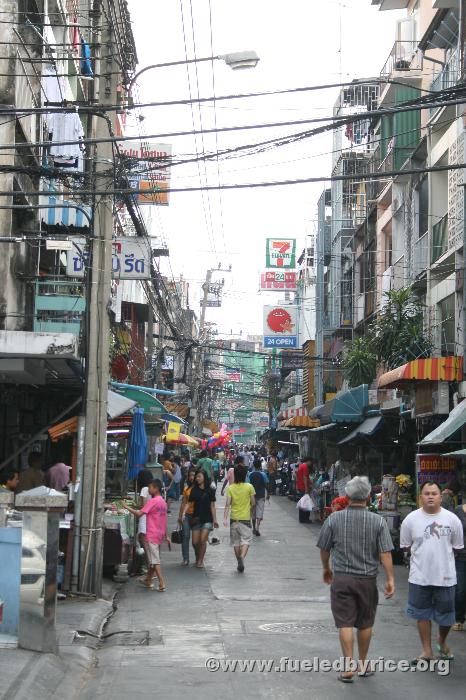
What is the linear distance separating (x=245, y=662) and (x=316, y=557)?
34.3ft

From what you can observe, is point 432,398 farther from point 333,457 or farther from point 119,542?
point 333,457

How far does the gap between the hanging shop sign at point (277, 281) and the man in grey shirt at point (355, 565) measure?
48335 millimetres

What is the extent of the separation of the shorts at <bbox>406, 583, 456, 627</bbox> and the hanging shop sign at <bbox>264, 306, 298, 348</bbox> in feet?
151

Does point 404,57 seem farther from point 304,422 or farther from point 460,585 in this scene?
point 460,585

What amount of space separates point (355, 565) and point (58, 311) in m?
13.6

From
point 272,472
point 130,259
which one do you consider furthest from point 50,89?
point 272,472

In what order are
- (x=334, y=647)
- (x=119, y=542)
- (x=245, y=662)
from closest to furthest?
(x=245, y=662), (x=334, y=647), (x=119, y=542)

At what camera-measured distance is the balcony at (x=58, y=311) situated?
21.1 metres

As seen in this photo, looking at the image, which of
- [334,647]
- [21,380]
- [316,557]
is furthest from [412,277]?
[334,647]

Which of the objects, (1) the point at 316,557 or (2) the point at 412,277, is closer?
(1) the point at 316,557

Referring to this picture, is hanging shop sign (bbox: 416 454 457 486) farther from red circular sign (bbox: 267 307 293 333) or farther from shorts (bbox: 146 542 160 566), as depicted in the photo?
red circular sign (bbox: 267 307 293 333)

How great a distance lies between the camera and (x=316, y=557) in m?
20.1

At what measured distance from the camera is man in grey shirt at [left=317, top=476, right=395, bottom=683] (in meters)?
9.09

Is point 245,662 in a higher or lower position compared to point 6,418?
lower
